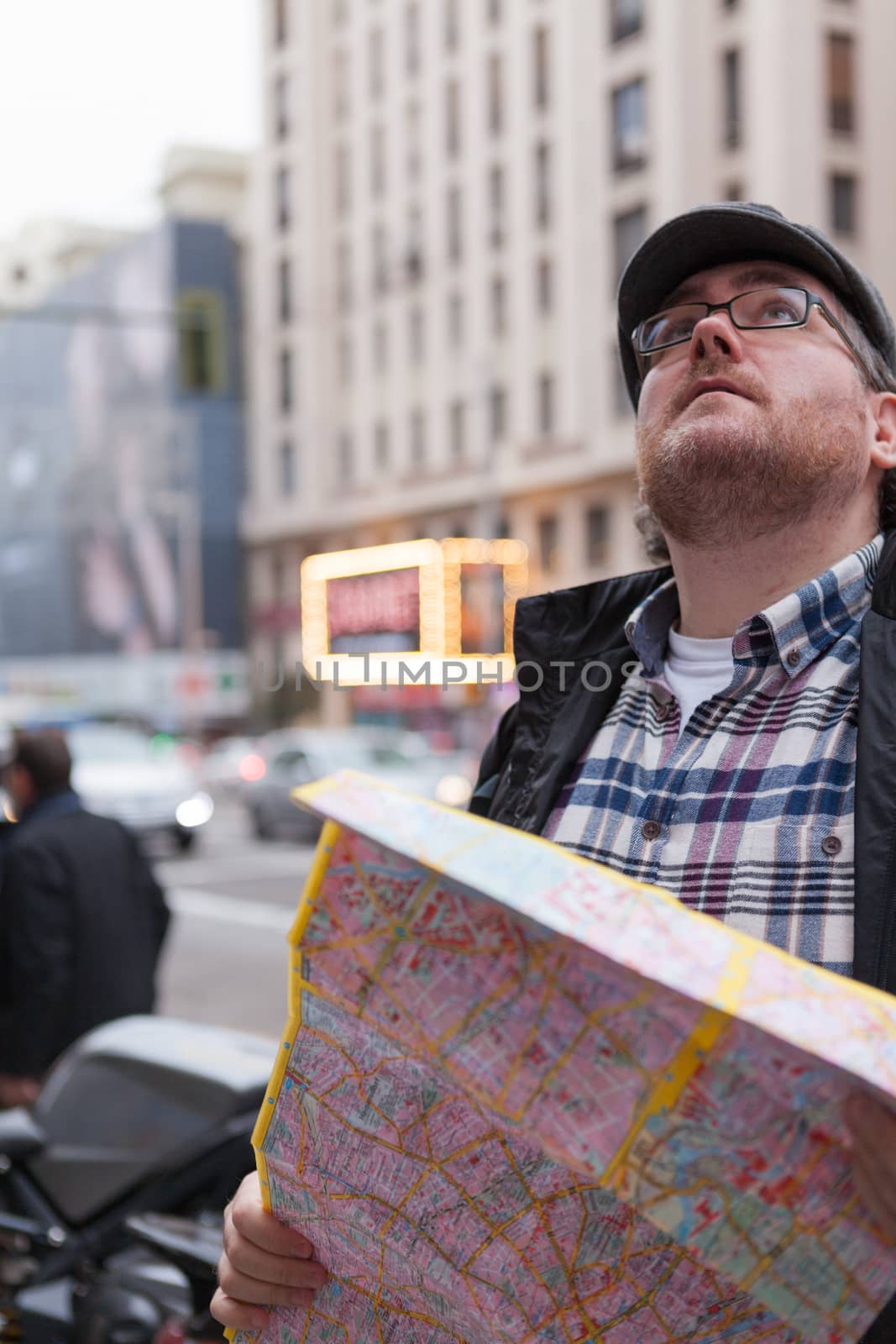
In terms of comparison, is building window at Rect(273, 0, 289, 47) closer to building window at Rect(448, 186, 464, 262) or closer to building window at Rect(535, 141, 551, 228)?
building window at Rect(448, 186, 464, 262)

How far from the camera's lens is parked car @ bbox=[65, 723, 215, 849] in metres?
15.7

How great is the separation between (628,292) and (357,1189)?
4.01ft

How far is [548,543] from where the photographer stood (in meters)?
35.5

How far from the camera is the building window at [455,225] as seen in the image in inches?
1462

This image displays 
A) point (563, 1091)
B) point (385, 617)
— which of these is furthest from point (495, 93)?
point (563, 1091)

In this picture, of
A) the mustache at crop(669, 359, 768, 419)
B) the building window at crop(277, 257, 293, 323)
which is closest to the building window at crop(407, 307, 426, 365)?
the building window at crop(277, 257, 293, 323)

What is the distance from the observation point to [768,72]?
2712cm

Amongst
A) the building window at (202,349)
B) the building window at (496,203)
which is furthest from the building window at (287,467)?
the building window at (202,349)

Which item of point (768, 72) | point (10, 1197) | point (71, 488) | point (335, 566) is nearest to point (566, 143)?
point (768, 72)

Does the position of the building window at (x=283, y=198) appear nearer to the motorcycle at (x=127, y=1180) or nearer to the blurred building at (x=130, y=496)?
the blurred building at (x=130, y=496)

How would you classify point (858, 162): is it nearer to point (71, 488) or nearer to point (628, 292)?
point (628, 292)

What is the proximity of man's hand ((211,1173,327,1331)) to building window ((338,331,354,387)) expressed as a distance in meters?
43.1

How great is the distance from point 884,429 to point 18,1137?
2266mm

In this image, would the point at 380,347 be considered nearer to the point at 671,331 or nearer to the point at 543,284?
the point at 543,284
